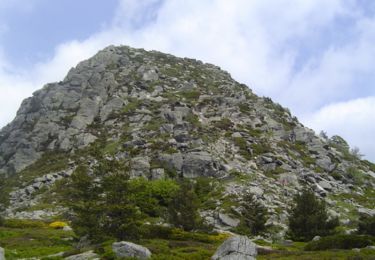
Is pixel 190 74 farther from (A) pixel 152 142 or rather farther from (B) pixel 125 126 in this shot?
(A) pixel 152 142

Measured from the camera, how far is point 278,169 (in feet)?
280

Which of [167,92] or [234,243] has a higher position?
[167,92]

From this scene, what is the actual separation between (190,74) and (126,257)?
12629cm

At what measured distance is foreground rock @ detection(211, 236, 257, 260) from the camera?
2672 cm

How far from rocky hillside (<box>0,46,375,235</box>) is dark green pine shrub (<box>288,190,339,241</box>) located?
10238 millimetres

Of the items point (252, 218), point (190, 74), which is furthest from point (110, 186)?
point (190, 74)

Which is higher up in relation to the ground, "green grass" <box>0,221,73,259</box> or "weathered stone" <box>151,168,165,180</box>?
"weathered stone" <box>151,168,165,180</box>

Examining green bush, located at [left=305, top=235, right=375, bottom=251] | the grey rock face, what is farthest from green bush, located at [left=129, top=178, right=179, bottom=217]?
green bush, located at [left=305, top=235, right=375, bottom=251]

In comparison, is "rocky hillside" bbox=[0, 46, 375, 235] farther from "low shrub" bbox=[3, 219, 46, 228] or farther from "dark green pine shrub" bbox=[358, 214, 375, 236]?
"dark green pine shrub" bbox=[358, 214, 375, 236]

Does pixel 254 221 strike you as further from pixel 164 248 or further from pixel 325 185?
pixel 325 185

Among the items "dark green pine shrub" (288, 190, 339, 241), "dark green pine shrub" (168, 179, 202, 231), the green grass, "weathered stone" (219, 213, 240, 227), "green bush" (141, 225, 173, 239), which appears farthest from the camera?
"weathered stone" (219, 213, 240, 227)

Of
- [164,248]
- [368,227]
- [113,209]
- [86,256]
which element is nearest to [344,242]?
[368,227]

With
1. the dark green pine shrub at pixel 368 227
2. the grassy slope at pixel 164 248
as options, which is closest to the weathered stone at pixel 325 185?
the dark green pine shrub at pixel 368 227

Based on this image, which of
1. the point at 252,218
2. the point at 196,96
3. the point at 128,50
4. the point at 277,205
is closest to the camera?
the point at 252,218
